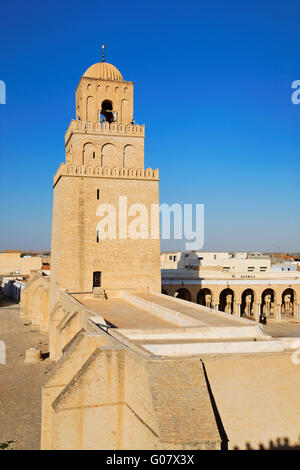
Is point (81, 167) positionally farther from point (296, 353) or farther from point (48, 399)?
point (296, 353)

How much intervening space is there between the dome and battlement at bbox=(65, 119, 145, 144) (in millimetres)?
2727

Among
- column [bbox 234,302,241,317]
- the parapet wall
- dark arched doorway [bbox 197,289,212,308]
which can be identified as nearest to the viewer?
the parapet wall

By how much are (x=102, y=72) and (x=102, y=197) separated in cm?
688

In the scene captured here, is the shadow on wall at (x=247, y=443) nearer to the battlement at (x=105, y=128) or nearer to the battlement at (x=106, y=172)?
the battlement at (x=106, y=172)

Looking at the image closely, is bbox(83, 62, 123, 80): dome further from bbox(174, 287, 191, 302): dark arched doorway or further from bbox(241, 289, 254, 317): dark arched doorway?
bbox(241, 289, 254, 317): dark arched doorway

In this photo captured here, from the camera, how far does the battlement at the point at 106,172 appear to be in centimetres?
1994

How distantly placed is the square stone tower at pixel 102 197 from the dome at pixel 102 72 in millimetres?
52

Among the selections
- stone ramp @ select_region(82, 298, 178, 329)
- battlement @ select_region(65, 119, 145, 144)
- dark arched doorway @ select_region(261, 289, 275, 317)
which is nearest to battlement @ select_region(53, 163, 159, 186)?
battlement @ select_region(65, 119, 145, 144)

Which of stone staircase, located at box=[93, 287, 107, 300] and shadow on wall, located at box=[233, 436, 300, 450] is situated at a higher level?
stone staircase, located at box=[93, 287, 107, 300]

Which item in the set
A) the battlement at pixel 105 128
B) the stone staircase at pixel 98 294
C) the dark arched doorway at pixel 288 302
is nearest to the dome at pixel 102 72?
the battlement at pixel 105 128

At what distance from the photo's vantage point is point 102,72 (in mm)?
22094

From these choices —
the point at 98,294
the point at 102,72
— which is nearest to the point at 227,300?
the point at 98,294

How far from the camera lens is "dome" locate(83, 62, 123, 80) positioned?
867 inches

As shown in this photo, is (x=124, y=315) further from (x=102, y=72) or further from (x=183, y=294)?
(x=183, y=294)
